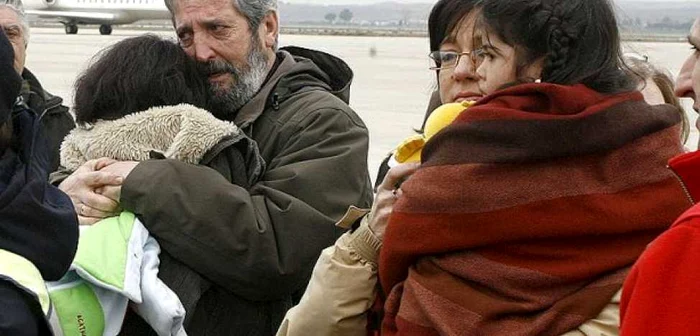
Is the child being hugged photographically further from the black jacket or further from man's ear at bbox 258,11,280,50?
the black jacket

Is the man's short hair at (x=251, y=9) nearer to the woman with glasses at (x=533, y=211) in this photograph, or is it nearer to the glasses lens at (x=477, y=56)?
the glasses lens at (x=477, y=56)

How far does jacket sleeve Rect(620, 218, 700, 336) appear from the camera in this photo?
142cm

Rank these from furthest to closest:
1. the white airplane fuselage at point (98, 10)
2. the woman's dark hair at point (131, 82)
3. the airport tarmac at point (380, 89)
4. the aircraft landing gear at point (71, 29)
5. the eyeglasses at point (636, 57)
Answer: the white airplane fuselage at point (98, 10), the aircraft landing gear at point (71, 29), the airport tarmac at point (380, 89), the woman's dark hair at point (131, 82), the eyeglasses at point (636, 57)

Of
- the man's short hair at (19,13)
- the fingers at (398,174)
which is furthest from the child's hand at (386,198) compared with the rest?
the man's short hair at (19,13)

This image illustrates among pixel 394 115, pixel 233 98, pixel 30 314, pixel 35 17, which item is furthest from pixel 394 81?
pixel 35 17

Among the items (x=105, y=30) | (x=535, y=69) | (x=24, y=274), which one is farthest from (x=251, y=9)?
(x=105, y=30)

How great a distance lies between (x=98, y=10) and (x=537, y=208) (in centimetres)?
6869

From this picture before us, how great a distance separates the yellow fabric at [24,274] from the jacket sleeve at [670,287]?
1328mm

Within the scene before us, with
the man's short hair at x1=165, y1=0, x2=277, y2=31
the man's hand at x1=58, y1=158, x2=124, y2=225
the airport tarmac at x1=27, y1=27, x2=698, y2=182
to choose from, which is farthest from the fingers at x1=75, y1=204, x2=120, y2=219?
the airport tarmac at x1=27, y1=27, x2=698, y2=182

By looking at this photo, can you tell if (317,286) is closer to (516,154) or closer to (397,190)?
(397,190)

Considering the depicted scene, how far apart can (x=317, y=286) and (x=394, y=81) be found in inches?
777

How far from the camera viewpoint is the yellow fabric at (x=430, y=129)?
230cm

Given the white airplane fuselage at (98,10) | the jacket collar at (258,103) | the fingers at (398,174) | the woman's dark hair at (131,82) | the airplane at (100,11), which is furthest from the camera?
the white airplane fuselage at (98,10)

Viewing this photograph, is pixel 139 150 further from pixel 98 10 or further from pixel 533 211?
pixel 98 10
